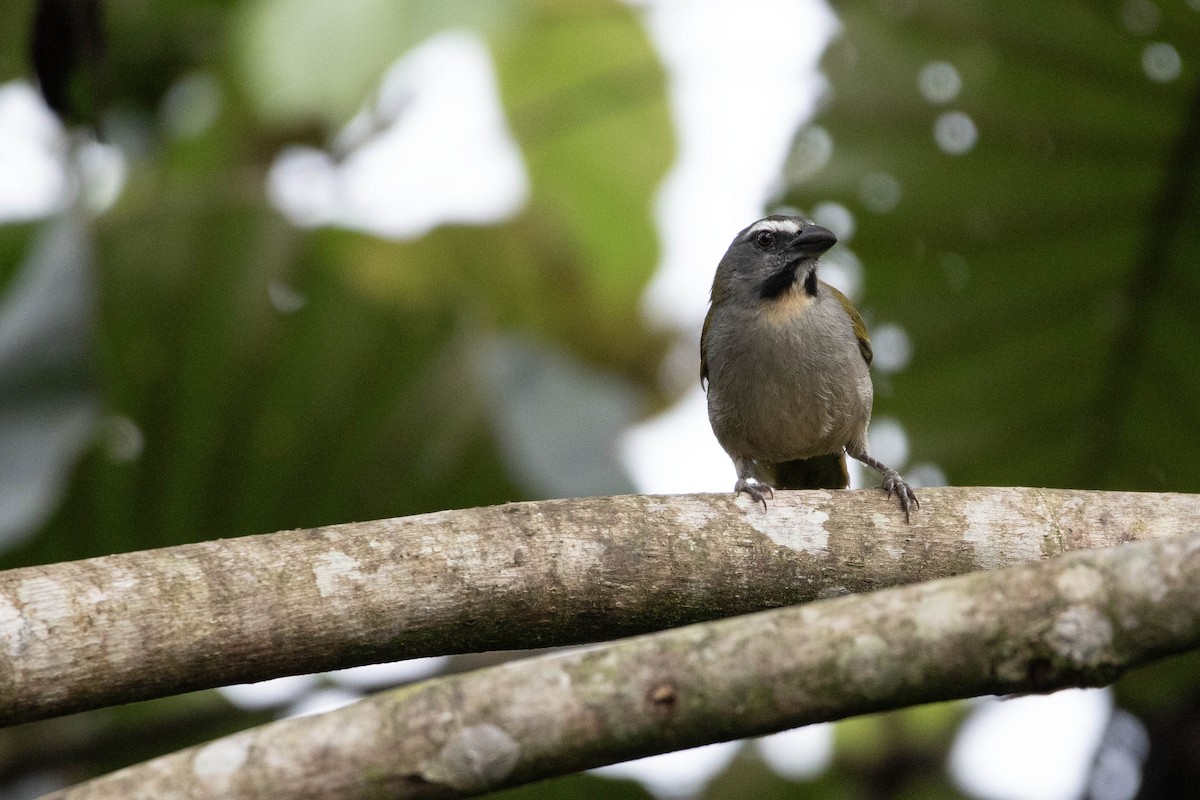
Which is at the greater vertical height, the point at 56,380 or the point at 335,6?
the point at 335,6

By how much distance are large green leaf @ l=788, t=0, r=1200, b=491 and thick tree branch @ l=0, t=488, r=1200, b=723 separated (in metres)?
2.50

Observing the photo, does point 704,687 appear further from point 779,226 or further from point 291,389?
point 291,389

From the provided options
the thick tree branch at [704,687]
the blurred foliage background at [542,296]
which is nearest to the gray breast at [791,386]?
the blurred foliage background at [542,296]

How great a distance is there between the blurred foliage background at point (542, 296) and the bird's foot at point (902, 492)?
1234mm

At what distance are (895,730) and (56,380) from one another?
3.90 m

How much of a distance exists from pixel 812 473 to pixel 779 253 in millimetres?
872

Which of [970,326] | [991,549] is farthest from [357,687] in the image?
[970,326]

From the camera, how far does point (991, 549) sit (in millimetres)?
2977

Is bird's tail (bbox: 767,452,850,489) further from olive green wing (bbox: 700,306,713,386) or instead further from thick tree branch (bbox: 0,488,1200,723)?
thick tree branch (bbox: 0,488,1200,723)

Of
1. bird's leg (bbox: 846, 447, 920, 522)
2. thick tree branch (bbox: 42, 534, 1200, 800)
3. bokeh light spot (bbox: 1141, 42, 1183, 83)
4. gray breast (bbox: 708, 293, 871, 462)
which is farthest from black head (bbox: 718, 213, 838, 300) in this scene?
thick tree branch (bbox: 42, 534, 1200, 800)

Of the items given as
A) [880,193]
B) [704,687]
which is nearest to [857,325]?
[880,193]

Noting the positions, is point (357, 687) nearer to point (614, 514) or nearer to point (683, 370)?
point (614, 514)

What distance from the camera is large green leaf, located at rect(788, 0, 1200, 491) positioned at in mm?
5352

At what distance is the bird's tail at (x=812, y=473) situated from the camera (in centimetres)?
506
